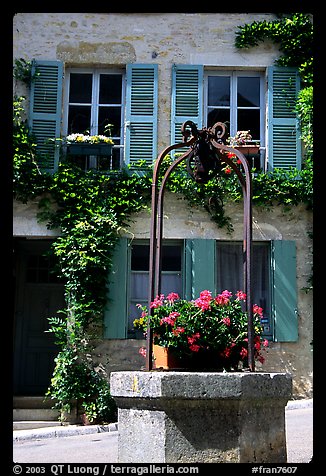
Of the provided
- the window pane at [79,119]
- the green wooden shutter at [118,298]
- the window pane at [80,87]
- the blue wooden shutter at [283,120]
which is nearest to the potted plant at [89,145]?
the window pane at [79,119]

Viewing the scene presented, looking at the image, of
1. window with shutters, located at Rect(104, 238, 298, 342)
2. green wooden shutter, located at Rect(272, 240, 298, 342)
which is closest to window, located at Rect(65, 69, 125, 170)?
window with shutters, located at Rect(104, 238, 298, 342)

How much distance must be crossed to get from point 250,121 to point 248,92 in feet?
1.56

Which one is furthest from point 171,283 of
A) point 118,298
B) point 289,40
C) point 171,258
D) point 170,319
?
point 170,319

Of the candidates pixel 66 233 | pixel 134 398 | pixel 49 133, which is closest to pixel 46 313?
pixel 66 233

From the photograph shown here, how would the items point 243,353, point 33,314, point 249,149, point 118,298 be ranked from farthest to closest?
1. point 33,314
2. point 249,149
3. point 118,298
4. point 243,353

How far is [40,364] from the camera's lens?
444 inches

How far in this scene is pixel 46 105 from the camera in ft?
34.6

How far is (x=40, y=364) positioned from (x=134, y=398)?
25.8 feet

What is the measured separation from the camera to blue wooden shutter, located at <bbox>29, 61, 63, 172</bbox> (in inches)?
410

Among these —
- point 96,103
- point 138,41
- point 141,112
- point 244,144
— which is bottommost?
point 244,144

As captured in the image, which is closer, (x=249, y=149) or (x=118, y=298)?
(x=118, y=298)

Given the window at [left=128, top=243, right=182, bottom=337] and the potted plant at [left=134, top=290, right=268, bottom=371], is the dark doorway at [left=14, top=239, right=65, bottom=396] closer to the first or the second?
the window at [left=128, top=243, right=182, bottom=337]

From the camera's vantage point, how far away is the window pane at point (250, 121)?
35.2ft

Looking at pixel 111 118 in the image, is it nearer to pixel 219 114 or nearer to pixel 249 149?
pixel 219 114
